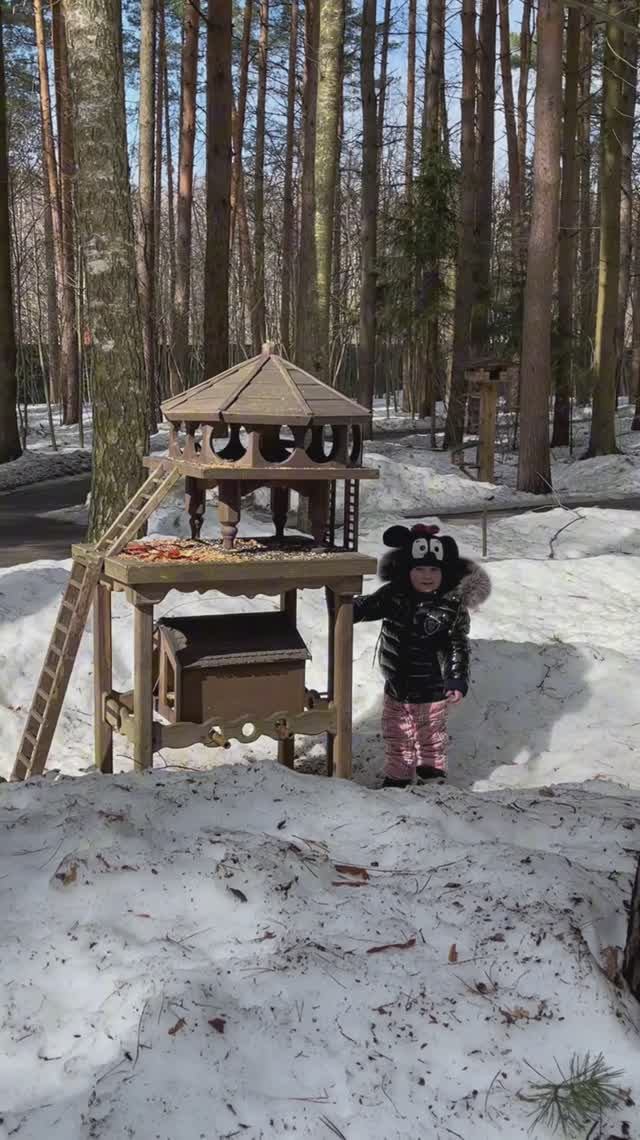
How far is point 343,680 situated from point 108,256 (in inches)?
165

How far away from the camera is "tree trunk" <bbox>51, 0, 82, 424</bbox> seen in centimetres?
2189

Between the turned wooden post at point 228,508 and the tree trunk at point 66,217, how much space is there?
1729 cm

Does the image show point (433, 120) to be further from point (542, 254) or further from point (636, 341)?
point (636, 341)

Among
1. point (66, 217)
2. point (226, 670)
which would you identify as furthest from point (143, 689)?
point (66, 217)

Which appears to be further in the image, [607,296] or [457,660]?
[607,296]

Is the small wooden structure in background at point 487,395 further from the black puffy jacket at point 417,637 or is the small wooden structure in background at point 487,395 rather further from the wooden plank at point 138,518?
the wooden plank at point 138,518

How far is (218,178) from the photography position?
492 inches

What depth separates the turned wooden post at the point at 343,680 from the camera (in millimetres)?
4734

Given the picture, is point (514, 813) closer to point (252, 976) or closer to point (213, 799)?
point (213, 799)

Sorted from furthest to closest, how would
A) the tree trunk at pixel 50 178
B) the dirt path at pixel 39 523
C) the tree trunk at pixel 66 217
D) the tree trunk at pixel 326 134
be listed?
the tree trunk at pixel 50 178 → the tree trunk at pixel 66 217 → the tree trunk at pixel 326 134 → the dirt path at pixel 39 523

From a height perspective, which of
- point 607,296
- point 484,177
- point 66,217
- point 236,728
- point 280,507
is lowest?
point 236,728

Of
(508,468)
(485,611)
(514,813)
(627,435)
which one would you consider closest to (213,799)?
(514,813)

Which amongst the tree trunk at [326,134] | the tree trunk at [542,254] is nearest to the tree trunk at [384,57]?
the tree trunk at [542,254]

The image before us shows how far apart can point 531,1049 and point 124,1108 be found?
2.87 feet
